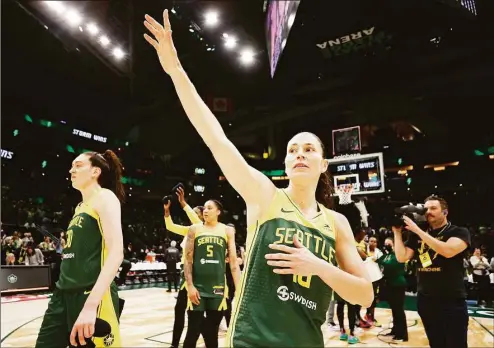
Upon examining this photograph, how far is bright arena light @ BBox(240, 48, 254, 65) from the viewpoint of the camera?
1680 cm

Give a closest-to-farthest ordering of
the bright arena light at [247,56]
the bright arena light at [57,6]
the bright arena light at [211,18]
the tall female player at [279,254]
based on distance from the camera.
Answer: the tall female player at [279,254], the bright arena light at [57,6], the bright arena light at [211,18], the bright arena light at [247,56]

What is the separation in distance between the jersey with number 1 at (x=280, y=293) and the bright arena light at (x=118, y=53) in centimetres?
1428

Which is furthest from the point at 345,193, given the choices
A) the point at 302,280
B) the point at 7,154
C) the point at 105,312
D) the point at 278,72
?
the point at 7,154

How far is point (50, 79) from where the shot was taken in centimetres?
2067

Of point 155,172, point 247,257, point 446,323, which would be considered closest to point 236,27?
point 446,323

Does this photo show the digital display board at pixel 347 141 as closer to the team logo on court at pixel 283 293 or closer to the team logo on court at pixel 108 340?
the team logo on court at pixel 108 340

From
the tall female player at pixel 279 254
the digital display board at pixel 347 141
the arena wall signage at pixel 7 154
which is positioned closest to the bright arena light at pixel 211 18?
the digital display board at pixel 347 141

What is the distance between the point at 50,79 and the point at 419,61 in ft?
56.9

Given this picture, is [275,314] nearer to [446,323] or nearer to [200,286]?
[446,323]

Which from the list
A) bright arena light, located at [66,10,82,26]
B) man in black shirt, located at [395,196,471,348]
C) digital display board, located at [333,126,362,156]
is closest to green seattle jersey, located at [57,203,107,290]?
man in black shirt, located at [395,196,471,348]

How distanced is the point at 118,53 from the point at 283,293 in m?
15.1

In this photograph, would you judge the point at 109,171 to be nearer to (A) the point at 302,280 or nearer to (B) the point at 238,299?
(B) the point at 238,299

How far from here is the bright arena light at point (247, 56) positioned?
55.1 feet

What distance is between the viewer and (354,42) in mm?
14398
